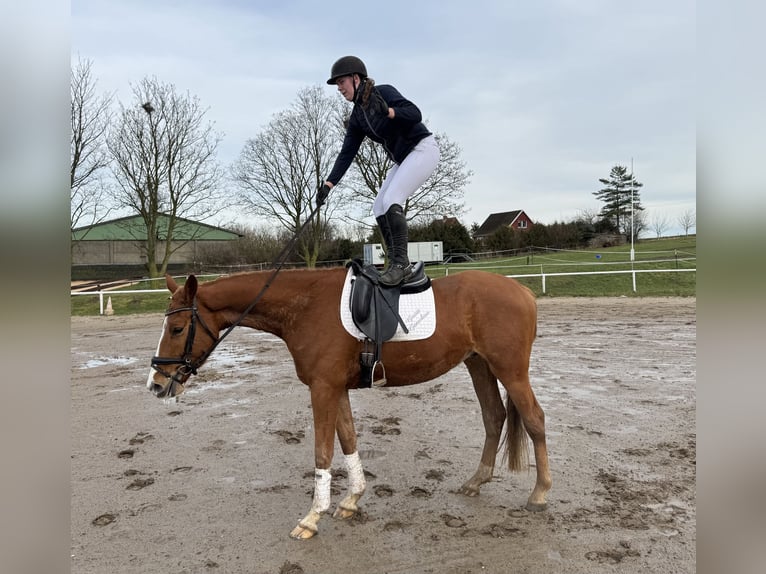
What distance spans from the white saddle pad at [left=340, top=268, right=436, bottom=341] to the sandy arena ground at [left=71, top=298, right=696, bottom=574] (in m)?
1.38

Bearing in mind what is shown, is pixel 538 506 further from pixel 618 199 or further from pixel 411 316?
pixel 618 199

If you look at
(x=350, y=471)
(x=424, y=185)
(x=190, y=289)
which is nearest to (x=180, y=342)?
(x=190, y=289)

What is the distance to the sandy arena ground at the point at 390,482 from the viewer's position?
9.91 feet

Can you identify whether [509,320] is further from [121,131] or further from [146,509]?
[121,131]

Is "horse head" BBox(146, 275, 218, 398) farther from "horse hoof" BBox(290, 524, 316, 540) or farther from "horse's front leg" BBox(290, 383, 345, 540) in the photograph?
"horse hoof" BBox(290, 524, 316, 540)

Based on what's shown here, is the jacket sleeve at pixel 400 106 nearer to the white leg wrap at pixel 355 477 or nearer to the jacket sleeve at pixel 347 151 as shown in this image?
the jacket sleeve at pixel 347 151

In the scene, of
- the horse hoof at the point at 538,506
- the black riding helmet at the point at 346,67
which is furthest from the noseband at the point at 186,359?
the horse hoof at the point at 538,506

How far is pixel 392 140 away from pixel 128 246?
35.2 metres

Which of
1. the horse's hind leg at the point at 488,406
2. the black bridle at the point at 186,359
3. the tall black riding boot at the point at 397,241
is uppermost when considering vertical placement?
the tall black riding boot at the point at 397,241

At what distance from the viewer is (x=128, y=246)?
33844mm

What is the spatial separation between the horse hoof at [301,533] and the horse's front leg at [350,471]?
32 cm

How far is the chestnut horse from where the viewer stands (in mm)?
3502

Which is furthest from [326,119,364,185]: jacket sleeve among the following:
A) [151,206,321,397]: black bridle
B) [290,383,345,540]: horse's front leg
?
[290,383,345,540]: horse's front leg
